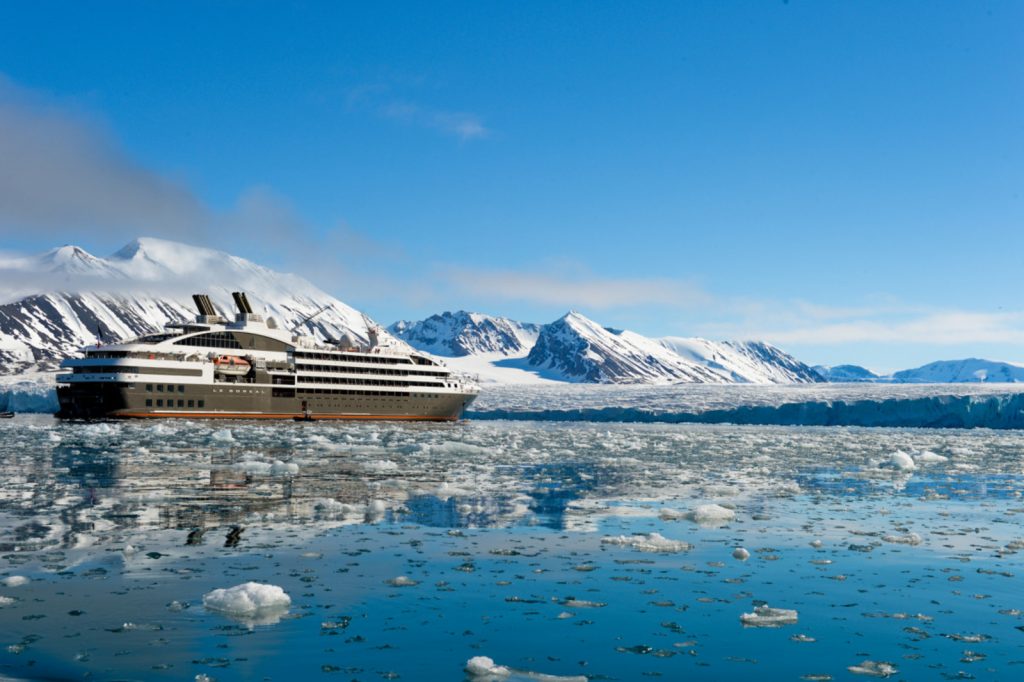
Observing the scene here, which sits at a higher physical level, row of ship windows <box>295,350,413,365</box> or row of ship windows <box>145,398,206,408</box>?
row of ship windows <box>295,350,413,365</box>

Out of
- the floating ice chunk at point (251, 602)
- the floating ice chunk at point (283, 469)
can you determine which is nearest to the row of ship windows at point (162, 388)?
the floating ice chunk at point (283, 469)

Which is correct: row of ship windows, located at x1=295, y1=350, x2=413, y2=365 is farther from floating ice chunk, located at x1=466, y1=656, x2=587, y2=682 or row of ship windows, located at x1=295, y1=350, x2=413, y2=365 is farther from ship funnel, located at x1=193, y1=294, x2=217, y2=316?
floating ice chunk, located at x1=466, y1=656, x2=587, y2=682

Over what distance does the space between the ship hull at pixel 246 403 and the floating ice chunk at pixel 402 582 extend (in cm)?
7389

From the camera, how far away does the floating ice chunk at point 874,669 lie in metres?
8.58

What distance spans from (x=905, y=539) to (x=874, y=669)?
345 inches

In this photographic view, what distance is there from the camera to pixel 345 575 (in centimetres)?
1260

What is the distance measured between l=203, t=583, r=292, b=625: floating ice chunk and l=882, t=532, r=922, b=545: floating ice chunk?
37.9 feet

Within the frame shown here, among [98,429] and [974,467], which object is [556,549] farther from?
[98,429]

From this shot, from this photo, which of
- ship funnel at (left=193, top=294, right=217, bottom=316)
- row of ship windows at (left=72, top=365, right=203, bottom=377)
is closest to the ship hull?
row of ship windows at (left=72, top=365, right=203, bottom=377)

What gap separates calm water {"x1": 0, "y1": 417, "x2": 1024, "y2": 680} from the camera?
350 inches

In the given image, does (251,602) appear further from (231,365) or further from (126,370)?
(231,365)

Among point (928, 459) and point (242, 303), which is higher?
point (242, 303)

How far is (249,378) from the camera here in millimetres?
88500

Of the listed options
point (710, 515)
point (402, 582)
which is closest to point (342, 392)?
point (710, 515)
